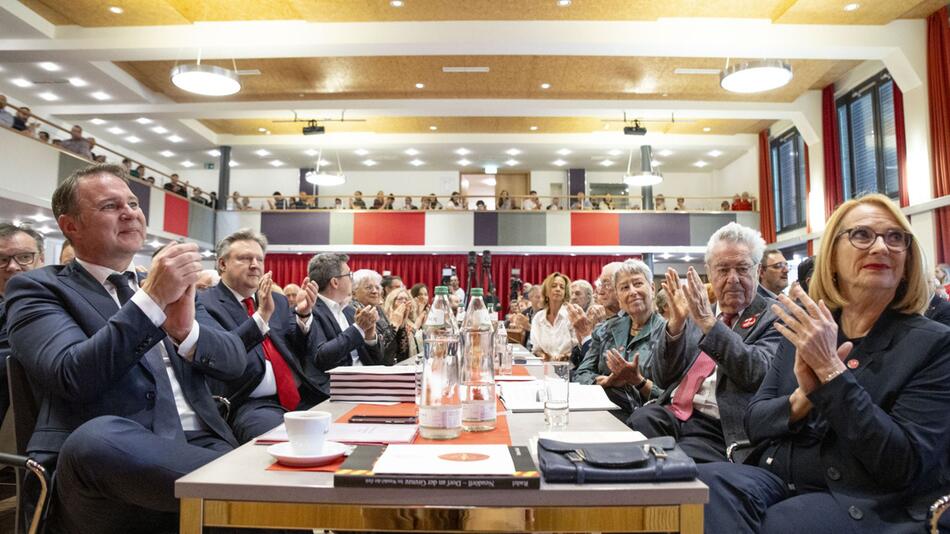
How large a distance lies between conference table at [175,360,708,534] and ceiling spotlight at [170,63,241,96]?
7180mm

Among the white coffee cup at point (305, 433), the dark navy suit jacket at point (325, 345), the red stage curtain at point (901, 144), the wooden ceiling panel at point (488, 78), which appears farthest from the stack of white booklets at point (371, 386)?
the red stage curtain at point (901, 144)

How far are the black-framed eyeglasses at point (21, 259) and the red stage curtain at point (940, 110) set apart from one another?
894cm

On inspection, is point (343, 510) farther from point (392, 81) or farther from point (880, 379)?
point (392, 81)

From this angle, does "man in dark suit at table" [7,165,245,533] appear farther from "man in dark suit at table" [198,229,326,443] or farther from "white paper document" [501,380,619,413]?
"white paper document" [501,380,619,413]

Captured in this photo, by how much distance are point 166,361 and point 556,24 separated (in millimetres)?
7141

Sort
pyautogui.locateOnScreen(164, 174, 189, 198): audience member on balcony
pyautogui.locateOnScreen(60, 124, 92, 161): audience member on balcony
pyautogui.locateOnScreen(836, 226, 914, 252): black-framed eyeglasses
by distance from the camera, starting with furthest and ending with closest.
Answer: pyautogui.locateOnScreen(164, 174, 189, 198): audience member on balcony < pyautogui.locateOnScreen(60, 124, 92, 161): audience member on balcony < pyautogui.locateOnScreen(836, 226, 914, 252): black-framed eyeglasses

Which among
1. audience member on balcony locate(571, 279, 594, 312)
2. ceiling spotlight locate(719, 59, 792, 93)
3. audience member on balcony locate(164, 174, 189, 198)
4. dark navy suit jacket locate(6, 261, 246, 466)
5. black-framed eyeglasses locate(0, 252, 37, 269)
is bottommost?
dark navy suit jacket locate(6, 261, 246, 466)

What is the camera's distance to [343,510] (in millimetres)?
854

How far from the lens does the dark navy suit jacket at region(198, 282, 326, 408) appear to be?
214cm

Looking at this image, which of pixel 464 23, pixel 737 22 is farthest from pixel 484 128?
pixel 737 22

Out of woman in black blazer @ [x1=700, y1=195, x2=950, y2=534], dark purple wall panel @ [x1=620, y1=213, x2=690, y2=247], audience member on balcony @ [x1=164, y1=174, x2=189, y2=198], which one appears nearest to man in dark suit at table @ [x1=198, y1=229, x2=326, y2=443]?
woman in black blazer @ [x1=700, y1=195, x2=950, y2=534]

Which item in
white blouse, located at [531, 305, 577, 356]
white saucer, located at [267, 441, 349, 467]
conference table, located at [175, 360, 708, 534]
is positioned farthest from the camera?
white blouse, located at [531, 305, 577, 356]

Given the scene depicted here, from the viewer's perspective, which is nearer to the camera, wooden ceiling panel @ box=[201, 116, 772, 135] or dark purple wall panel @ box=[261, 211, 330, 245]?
wooden ceiling panel @ box=[201, 116, 772, 135]

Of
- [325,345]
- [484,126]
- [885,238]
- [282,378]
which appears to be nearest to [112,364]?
[282,378]
